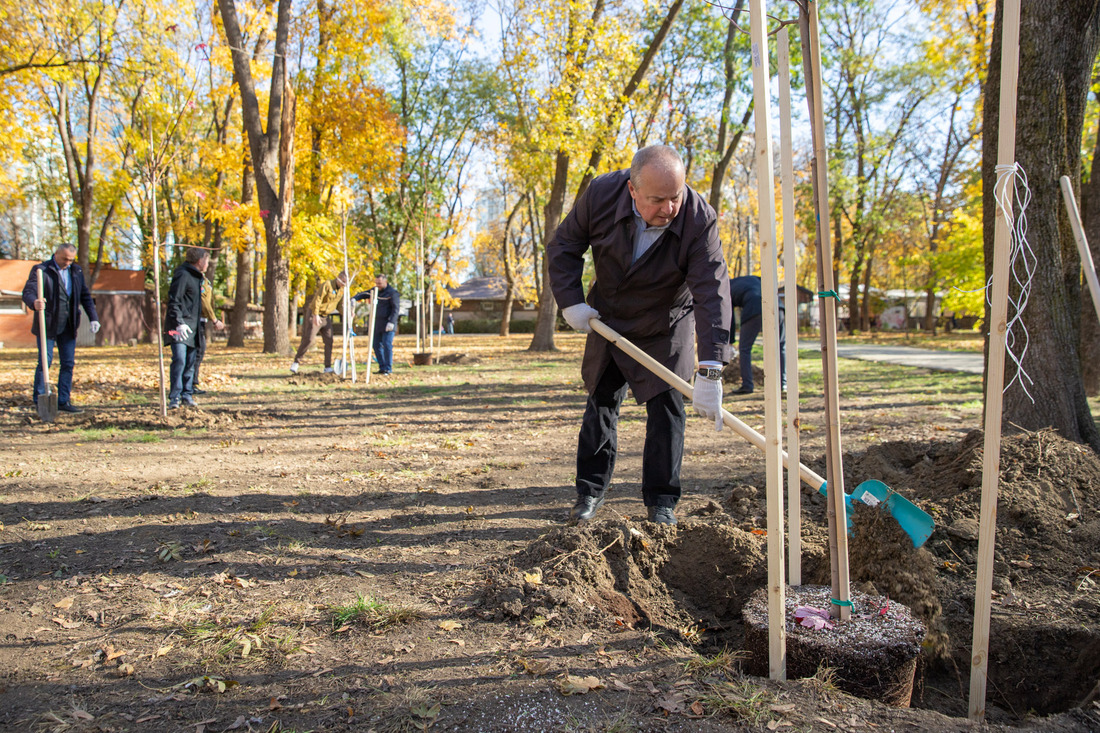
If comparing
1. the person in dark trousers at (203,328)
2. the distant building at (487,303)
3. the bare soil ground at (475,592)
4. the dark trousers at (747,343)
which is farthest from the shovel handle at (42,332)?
the distant building at (487,303)

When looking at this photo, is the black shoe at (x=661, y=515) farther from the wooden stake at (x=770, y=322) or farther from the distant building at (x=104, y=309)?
the distant building at (x=104, y=309)

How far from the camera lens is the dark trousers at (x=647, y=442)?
349 centimetres

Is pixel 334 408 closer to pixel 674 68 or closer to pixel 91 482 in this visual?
pixel 91 482

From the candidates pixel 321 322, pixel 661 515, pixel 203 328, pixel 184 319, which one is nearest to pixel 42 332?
pixel 184 319

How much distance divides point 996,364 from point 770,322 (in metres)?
0.72

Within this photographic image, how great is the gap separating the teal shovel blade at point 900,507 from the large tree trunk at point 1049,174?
2096 millimetres

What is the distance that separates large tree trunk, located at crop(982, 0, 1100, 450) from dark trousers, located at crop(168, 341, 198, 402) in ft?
25.6

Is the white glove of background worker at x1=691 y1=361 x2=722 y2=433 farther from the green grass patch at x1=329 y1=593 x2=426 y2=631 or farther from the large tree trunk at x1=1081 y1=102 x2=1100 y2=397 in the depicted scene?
the large tree trunk at x1=1081 y1=102 x2=1100 y2=397

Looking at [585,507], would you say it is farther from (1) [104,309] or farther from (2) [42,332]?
(1) [104,309]

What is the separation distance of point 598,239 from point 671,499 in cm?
139

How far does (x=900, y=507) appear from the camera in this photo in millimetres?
2719

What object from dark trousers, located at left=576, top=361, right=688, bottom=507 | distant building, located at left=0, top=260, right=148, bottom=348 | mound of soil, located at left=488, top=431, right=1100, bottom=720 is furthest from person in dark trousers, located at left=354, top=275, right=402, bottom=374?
distant building, located at left=0, top=260, right=148, bottom=348

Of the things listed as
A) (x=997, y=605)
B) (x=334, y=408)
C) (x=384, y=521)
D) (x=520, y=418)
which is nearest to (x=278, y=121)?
(x=334, y=408)

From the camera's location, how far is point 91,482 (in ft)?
15.1
